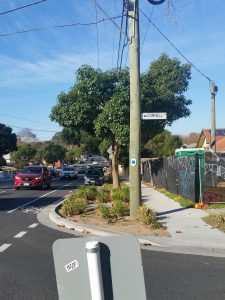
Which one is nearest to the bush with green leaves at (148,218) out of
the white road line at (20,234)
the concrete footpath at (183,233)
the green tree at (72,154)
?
the concrete footpath at (183,233)

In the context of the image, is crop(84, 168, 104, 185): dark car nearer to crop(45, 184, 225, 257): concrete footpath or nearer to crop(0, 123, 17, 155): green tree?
crop(45, 184, 225, 257): concrete footpath

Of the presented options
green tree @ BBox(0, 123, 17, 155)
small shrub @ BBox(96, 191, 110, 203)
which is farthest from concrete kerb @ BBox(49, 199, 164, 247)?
green tree @ BBox(0, 123, 17, 155)

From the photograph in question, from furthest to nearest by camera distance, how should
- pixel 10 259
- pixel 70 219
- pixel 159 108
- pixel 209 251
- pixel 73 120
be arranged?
pixel 159 108
pixel 73 120
pixel 70 219
pixel 209 251
pixel 10 259

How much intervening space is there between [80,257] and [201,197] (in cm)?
1451

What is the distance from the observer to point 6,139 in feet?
267

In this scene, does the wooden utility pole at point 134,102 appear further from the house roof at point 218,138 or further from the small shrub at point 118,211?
the house roof at point 218,138

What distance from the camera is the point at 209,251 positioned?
9.27m

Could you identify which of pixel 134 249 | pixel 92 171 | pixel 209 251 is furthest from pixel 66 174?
pixel 134 249

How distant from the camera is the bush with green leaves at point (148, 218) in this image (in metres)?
11.7

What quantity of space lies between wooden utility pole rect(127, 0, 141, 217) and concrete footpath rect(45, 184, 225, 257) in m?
1.12

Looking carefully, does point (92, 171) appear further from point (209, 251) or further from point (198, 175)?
point (209, 251)

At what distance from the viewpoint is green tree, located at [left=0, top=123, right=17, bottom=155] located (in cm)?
8038

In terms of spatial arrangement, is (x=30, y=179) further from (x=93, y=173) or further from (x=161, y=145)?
(x=161, y=145)

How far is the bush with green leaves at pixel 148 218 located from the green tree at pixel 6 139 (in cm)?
6991
